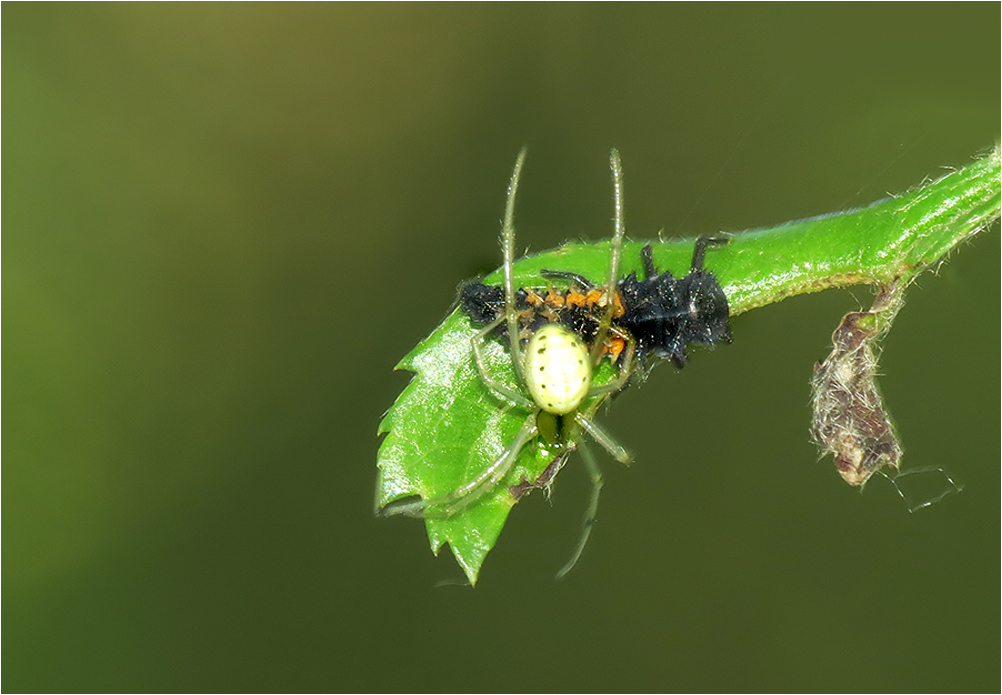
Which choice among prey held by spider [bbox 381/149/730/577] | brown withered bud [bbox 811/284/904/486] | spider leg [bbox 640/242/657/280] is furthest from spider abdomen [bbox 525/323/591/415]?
brown withered bud [bbox 811/284/904/486]

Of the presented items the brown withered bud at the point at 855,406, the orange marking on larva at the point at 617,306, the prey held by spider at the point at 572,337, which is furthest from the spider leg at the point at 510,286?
the brown withered bud at the point at 855,406

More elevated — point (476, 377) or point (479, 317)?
point (479, 317)

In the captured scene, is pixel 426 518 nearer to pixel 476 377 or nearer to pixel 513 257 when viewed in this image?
pixel 476 377

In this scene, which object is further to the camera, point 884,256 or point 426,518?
point 426,518

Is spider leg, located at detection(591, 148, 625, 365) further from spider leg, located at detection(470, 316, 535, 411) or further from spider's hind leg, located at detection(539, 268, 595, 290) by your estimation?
spider leg, located at detection(470, 316, 535, 411)

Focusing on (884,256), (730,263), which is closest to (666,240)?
(730,263)

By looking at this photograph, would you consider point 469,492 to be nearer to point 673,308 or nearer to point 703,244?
point 673,308
